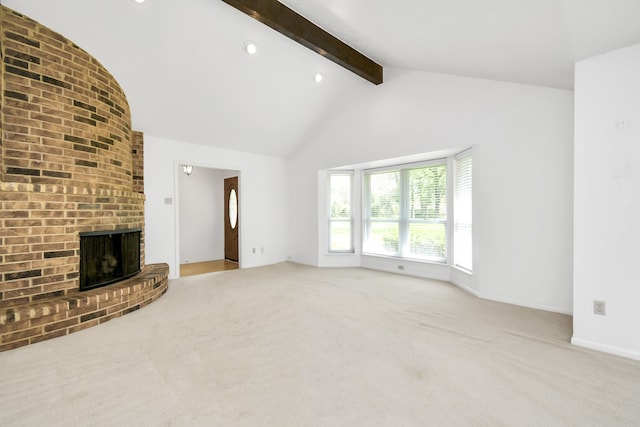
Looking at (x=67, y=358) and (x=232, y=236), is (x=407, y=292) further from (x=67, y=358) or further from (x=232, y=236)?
(x=232, y=236)

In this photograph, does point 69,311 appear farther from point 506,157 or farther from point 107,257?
point 506,157

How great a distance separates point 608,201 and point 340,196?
407 cm

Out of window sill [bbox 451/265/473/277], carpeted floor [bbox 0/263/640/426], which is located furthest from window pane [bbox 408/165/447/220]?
carpeted floor [bbox 0/263/640/426]

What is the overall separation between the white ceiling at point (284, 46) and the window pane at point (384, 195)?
5.53 ft

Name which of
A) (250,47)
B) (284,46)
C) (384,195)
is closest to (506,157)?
(384,195)

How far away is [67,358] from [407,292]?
354 cm

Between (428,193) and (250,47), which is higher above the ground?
(250,47)

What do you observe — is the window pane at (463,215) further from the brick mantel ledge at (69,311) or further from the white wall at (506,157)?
the brick mantel ledge at (69,311)

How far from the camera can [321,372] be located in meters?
1.97

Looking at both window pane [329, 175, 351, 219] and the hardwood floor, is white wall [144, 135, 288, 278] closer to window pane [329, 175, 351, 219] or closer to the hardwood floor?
the hardwood floor

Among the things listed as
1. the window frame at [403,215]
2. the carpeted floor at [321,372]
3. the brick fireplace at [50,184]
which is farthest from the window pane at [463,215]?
the brick fireplace at [50,184]

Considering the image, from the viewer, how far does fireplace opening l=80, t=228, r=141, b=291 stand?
295 cm

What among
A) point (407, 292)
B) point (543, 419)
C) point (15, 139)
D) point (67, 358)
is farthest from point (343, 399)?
point (15, 139)

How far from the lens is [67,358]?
7.07 feet
